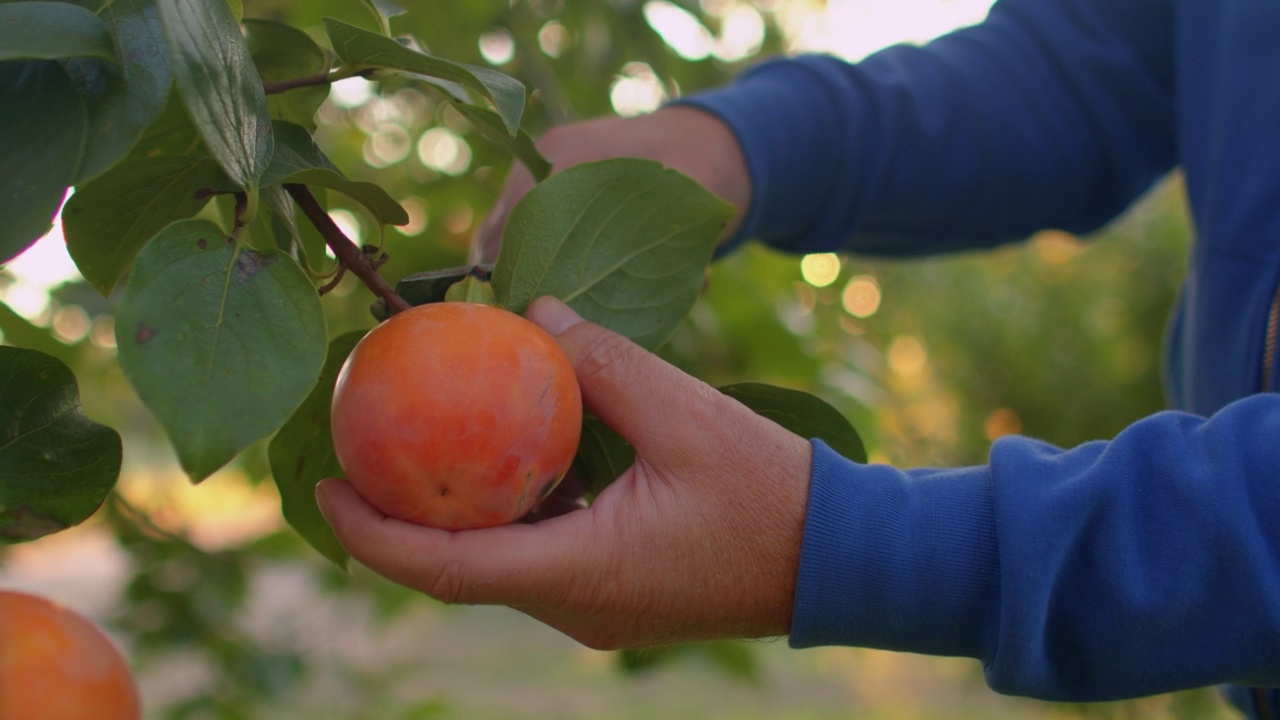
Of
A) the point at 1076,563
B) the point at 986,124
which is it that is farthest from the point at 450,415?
the point at 986,124

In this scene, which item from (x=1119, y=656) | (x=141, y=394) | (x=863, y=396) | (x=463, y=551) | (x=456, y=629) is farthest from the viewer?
(x=456, y=629)

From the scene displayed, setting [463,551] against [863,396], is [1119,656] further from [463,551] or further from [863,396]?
[863,396]

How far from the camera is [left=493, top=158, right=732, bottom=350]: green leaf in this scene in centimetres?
62

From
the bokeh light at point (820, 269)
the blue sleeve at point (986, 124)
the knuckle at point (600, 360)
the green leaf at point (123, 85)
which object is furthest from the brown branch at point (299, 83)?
the bokeh light at point (820, 269)

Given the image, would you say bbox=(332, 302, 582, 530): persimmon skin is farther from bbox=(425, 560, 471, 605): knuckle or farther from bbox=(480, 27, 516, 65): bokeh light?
bbox=(480, 27, 516, 65): bokeh light

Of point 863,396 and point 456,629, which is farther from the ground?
point 863,396

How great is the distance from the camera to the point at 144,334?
17.0 inches

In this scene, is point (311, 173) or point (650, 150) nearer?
point (311, 173)

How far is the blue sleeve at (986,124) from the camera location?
1.30m

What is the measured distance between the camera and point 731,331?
144cm

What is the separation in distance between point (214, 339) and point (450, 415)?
122mm

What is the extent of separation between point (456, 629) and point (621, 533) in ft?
16.8

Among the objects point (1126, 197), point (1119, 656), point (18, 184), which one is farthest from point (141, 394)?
point (1126, 197)

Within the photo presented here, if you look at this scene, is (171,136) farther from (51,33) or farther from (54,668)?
(54,668)
